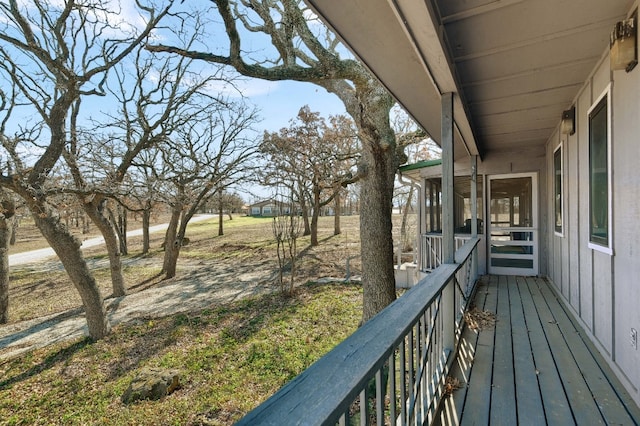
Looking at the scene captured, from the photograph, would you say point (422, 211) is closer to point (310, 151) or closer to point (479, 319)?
point (479, 319)

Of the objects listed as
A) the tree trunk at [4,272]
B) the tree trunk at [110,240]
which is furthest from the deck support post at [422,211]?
the tree trunk at [4,272]

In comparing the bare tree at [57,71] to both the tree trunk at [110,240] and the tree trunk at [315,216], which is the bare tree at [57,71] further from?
the tree trunk at [315,216]

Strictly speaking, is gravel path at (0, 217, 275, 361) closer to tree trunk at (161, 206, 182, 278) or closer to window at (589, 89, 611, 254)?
tree trunk at (161, 206, 182, 278)

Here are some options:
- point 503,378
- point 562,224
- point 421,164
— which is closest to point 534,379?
point 503,378

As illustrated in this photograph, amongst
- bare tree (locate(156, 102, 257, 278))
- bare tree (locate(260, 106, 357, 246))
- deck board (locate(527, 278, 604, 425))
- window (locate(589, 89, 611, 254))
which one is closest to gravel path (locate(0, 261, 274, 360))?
bare tree (locate(156, 102, 257, 278))

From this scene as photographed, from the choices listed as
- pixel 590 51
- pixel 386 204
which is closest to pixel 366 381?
pixel 590 51

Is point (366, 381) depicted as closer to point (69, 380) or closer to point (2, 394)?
point (69, 380)

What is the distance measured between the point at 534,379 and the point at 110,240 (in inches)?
444

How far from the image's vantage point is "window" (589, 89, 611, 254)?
98.3 inches

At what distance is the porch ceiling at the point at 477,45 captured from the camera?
1.78m

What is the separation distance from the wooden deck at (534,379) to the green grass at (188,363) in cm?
321

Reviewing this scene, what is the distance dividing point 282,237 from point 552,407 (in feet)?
31.0

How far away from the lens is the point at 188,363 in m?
5.74

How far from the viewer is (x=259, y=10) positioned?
680 centimetres
